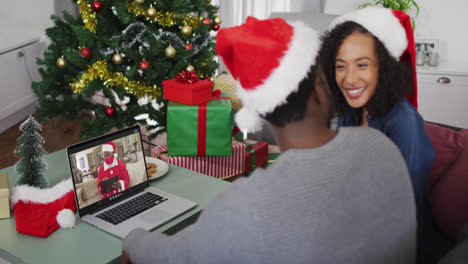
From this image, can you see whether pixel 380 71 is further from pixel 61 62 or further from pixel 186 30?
pixel 61 62

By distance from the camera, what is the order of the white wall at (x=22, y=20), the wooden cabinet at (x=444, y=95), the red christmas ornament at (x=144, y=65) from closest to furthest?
the red christmas ornament at (x=144, y=65), the wooden cabinet at (x=444, y=95), the white wall at (x=22, y=20)

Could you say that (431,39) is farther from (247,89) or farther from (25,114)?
(25,114)

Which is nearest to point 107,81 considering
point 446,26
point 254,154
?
point 254,154

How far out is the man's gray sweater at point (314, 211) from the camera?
0.79 m

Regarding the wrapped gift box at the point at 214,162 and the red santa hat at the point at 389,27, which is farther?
the wrapped gift box at the point at 214,162

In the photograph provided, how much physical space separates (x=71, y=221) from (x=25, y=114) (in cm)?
315

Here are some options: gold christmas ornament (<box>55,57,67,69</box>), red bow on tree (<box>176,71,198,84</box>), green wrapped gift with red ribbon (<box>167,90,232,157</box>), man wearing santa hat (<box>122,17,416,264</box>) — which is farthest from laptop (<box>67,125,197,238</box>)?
gold christmas ornament (<box>55,57,67,69</box>)

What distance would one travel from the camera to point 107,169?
1.39m

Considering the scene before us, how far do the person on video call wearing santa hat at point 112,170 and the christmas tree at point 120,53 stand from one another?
1.04 metres

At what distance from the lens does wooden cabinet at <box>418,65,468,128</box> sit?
314 centimetres

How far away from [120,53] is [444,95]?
2.39 meters

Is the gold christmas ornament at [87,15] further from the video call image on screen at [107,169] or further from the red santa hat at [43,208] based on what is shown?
the red santa hat at [43,208]

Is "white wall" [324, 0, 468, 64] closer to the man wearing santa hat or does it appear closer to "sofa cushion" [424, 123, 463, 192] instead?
"sofa cushion" [424, 123, 463, 192]

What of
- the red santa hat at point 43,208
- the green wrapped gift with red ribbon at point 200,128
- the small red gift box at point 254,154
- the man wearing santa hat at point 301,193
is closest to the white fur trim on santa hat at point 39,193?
the red santa hat at point 43,208
